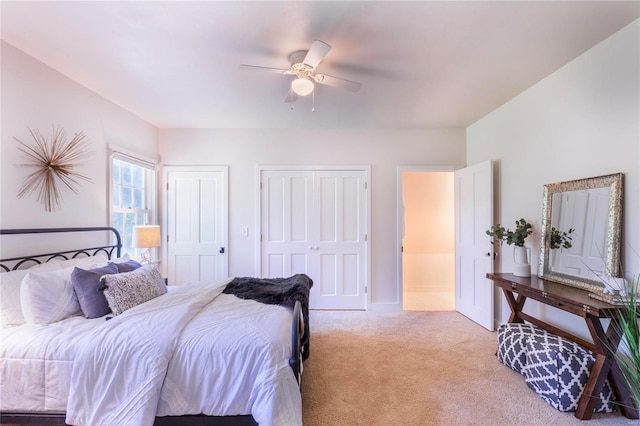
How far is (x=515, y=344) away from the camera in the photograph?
2301 millimetres

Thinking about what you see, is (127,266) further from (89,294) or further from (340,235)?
(340,235)

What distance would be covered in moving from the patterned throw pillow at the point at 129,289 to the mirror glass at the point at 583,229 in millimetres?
3475

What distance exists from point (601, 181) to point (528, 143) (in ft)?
2.99

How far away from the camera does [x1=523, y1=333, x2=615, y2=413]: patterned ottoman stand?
185 centimetres

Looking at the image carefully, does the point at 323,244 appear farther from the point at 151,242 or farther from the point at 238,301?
the point at 151,242

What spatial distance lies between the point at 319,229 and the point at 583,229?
281cm

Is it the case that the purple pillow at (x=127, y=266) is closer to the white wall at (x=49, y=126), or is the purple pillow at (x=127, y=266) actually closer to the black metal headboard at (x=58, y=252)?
the black metal headboard at (x=58, y=252)

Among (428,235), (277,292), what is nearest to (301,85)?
(277,292)

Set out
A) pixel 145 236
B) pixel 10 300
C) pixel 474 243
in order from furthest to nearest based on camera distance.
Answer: pixel 474 243 < pixel 145 236 < pixel 10 300

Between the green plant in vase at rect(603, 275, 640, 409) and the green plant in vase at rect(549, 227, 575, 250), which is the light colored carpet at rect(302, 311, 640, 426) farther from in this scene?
the green plant in vase at rect(549, 227, 575, 250)

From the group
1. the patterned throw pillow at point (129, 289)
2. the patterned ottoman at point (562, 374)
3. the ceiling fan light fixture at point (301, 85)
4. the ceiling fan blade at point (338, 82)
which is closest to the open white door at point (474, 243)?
the patterned ottoman at point (562, 374)

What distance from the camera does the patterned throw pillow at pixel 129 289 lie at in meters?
1.93

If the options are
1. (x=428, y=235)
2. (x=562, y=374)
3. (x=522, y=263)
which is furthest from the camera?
(x=428, y=235)

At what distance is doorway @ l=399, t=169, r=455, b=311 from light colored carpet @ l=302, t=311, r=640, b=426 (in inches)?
67.5
